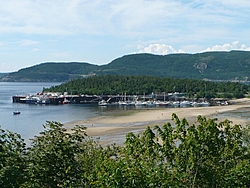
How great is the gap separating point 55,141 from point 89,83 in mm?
113497

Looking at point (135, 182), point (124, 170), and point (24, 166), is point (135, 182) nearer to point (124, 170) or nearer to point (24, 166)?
point (124, 170)

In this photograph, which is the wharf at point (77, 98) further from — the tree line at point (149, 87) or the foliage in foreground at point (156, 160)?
the foliage in foreground at point (156, 160)

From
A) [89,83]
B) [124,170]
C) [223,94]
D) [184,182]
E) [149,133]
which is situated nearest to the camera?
[124,170]

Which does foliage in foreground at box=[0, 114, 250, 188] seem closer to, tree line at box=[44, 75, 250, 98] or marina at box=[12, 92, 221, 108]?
marina at box=[12, 92, 221, 108]

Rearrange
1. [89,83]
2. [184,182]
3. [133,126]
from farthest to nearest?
[89,83] < [133,126] < [184,182]

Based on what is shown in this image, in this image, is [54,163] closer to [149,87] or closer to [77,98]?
[77,98]

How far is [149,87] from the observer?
118 metres

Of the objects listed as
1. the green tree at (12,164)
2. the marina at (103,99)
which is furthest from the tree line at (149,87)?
the green tree at (12,164)

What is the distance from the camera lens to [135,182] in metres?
9.05

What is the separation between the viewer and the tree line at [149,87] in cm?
11172

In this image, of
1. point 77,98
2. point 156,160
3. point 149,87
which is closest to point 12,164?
point 156,160

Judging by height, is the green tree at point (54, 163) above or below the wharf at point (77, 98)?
above

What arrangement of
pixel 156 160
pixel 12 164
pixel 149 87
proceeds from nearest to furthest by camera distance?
1. pixel 12 164
2. pixel 156 160
3. pixel 149 87

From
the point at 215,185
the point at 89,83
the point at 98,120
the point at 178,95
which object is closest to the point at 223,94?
the point at 178,95
